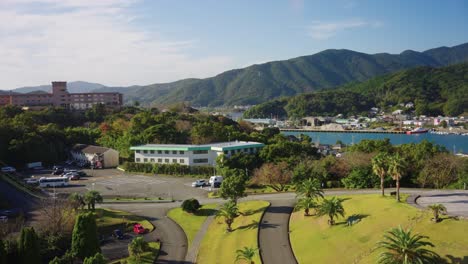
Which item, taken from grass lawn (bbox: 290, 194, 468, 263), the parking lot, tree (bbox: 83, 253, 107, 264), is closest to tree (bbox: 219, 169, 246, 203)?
grass lawn (bbox: 290, 194, 468, 263)

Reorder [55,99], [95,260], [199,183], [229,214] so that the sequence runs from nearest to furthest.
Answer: [95,260]
[229,214]
[199,183]
[55,99]

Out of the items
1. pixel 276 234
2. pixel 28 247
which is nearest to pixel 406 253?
pixel 276 234

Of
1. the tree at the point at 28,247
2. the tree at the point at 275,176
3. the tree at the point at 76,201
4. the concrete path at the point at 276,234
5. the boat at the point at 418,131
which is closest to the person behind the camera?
the tree at the point at 28,247

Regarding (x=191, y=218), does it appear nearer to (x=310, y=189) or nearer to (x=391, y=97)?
(x=310, y=189)

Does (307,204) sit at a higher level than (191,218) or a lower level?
higher

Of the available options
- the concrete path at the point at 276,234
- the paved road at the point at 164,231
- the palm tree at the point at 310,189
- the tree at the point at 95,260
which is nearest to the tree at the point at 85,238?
the tree at the point at 95,260

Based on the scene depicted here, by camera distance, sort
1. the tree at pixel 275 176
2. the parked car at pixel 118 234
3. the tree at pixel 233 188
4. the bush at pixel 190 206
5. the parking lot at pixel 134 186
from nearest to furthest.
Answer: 1. the parked car at pixel 118 234
2. the tree at pixel 233 188
3. the bush at pixel 190 206
4. the parking lot at pixel 134 186
5. the tree at pixel 275 176

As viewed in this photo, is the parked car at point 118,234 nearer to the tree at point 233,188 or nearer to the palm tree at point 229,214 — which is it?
the palm tree at point 229,214
